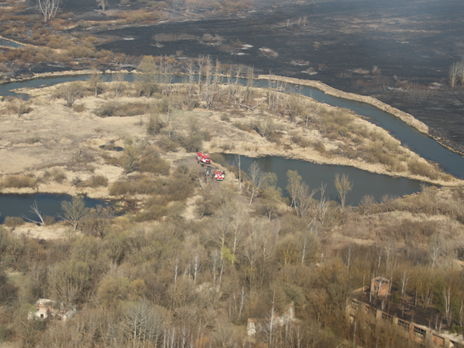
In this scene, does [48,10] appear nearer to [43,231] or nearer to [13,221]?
[13,221]

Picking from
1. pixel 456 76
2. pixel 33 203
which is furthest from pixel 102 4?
pixel 33 203


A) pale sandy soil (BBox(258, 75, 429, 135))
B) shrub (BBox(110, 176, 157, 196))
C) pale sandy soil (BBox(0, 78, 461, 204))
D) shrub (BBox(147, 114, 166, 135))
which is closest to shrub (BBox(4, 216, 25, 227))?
pale sandy soil (BBox(0, 78, 461, 204))

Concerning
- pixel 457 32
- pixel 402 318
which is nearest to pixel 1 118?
pixel 402 318

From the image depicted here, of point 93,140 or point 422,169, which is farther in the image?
point 93,140

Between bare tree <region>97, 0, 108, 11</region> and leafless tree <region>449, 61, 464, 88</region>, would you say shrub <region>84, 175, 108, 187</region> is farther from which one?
bare tree <region>97, 0, 108, 11</region>

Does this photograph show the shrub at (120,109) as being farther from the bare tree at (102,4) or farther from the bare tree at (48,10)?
the bare tree at (102,4)

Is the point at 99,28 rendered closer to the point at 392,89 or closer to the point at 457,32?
the point at 392,89

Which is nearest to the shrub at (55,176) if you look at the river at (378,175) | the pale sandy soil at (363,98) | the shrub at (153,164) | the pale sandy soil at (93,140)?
the pale sandy soil at (93,140)
